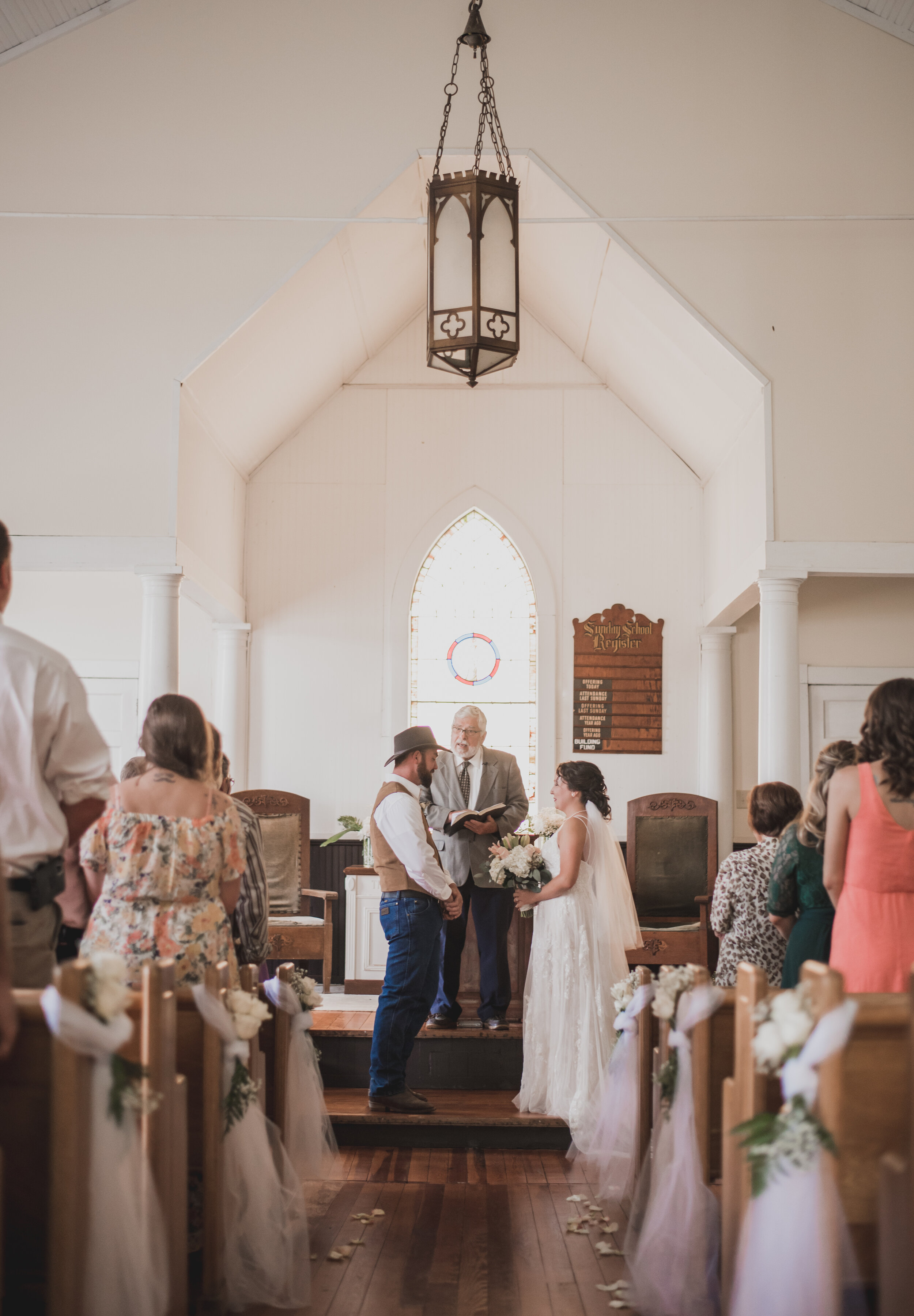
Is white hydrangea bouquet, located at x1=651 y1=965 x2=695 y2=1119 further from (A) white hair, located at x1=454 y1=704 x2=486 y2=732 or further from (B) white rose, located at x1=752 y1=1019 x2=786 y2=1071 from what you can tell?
(A) white hair, located at x1=454 y1=704 x2=486 y2=732

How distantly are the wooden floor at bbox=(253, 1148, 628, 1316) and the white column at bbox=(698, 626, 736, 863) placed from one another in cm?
378

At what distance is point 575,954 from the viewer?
513 centimetres

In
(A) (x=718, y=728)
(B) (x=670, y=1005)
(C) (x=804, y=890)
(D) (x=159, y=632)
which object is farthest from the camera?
(A) (x=718, y=728)

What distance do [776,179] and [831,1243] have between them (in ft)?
19.3

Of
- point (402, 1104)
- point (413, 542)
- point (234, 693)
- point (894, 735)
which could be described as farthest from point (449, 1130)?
point (413, 542)

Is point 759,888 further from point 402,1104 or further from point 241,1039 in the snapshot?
point 241,1039

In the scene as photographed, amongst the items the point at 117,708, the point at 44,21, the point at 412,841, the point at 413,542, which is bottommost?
the point at 412,841

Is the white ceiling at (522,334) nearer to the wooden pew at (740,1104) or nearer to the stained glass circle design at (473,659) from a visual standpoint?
the stained glass circle design at (473,659)

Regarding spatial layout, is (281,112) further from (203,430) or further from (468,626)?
(468,626)

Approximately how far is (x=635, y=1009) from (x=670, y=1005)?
1.82 ft

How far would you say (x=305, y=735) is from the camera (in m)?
8.57

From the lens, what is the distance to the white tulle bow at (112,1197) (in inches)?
88.4

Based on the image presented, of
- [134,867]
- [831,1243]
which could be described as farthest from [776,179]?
[831,1243]

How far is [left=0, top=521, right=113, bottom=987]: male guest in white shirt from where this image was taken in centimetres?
259
